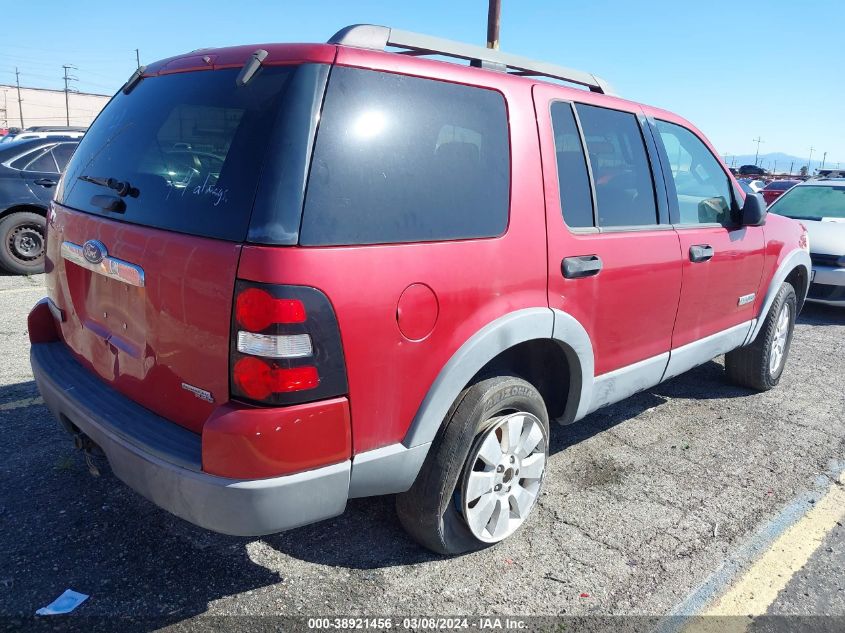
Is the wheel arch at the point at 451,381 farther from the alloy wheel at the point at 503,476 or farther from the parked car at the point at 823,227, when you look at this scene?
the parked car at the point at 823,227

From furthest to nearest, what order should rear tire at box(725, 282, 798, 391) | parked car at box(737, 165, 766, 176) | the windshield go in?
parked car at box(737, 165, 766, 176), the windshield, rear tire at box(725, 282, 798, 391)

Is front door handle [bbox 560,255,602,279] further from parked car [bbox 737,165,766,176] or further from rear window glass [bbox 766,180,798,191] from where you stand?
parked car [bbox 737,165,766,176]

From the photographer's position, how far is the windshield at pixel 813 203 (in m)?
8.48

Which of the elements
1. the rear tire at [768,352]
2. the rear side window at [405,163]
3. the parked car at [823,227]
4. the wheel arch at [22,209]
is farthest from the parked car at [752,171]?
the rear side window at [405,163]

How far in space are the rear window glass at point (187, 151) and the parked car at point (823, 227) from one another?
7.22m

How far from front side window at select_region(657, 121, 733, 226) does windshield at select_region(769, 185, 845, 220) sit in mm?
5375

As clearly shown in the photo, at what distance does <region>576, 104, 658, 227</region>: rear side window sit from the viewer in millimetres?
3031

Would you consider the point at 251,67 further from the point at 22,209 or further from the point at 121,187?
the point at 22,209

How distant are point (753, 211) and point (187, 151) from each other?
3.33 m

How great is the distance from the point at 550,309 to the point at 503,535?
0.99 metres

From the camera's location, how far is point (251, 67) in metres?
2.08

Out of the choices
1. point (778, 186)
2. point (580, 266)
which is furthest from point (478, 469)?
point (778, 186)

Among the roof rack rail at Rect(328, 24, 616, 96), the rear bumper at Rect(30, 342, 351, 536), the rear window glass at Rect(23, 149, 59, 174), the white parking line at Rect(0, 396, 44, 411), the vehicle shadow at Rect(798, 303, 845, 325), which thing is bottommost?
the white parking line at Rect(0, 396, 44, 411)

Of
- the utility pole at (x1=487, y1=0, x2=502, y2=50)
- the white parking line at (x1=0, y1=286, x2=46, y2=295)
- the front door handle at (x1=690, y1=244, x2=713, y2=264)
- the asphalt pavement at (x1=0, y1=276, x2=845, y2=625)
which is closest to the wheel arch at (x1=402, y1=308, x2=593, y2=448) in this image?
the asphalt pavement at (x1=0, y1=276, x2=845, y2=625)
